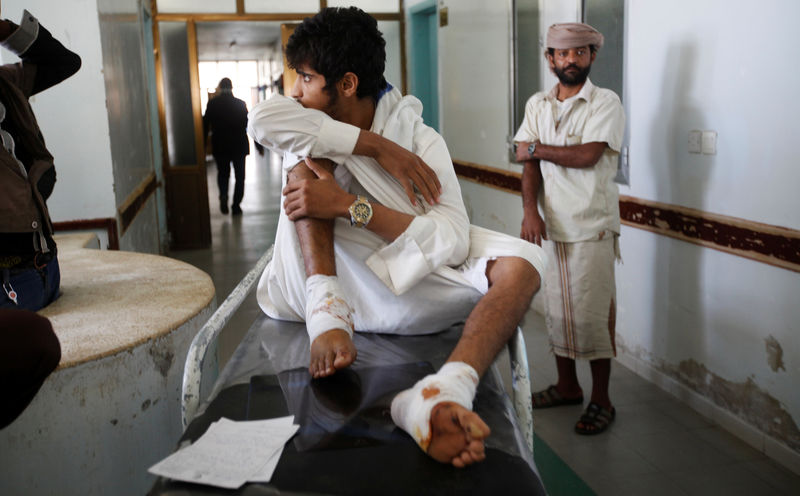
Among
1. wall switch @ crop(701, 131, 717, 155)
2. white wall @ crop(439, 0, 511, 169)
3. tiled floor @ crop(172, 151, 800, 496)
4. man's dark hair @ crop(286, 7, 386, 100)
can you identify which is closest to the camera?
man's dark hair @ crop(286, 7, 386, 100)

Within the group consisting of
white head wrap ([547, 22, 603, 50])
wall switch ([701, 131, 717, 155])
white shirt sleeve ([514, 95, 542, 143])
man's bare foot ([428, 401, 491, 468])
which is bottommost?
man's bare foot ([428, 401, 491, 468])

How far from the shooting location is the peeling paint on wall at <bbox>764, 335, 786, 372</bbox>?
2.67 metres

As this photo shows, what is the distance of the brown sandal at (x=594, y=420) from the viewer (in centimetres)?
295

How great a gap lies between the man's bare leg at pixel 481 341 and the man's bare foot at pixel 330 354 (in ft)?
0.84

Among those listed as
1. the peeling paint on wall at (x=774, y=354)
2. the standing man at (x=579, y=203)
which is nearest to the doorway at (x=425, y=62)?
the standing man at (x=579, y=203)

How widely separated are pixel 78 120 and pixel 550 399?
104 inches

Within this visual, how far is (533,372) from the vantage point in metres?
3.64

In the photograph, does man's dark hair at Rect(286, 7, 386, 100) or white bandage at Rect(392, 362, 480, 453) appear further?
Answer: man's dark hair at Rect(286, 7, 386, 100)

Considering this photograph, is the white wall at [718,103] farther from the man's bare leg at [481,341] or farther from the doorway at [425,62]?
the doorway at [425,62]

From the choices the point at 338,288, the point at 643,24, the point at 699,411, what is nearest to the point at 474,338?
the point at 338,288

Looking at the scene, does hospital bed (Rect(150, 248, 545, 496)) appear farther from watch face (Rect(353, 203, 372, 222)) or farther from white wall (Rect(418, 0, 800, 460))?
white wall (Rect(418, 0, 800, 460))

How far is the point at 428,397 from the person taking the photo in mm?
1342

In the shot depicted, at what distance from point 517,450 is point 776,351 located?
1.84 meters

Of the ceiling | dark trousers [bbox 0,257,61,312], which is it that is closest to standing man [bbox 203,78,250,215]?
the ceiling
